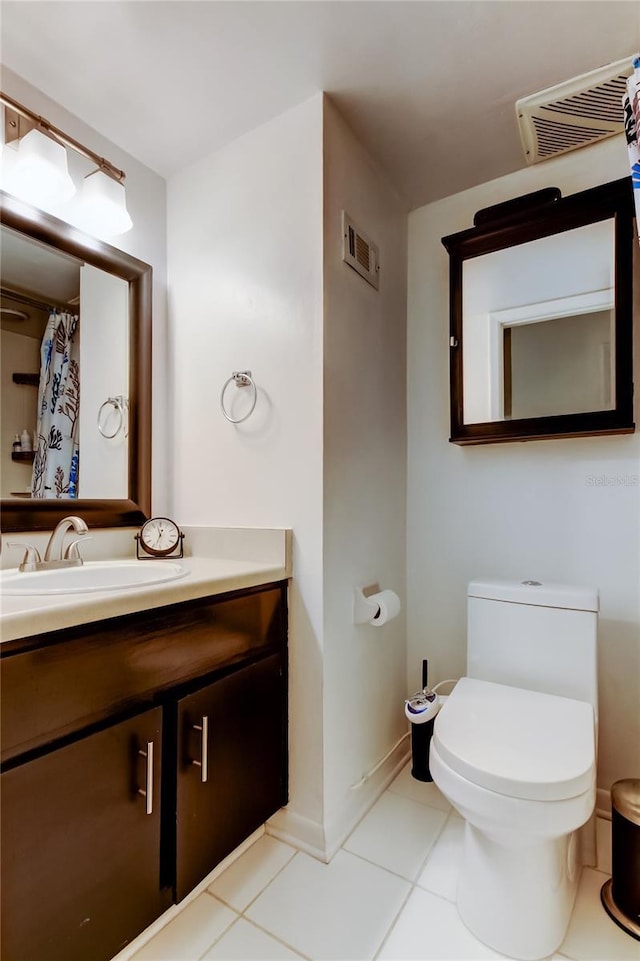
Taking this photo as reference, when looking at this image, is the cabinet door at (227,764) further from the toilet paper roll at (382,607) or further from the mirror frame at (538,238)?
the mirror frame at (538,238)

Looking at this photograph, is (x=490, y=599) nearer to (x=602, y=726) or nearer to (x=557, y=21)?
(x=602, y=726)

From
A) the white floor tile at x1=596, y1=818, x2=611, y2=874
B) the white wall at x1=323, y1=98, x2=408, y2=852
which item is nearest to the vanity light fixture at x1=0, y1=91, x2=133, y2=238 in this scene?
the white wall at x1=323, y1=98, x2=408, y2=852

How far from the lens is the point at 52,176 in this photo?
1331mm

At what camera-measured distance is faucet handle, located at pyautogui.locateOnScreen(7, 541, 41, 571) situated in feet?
4.17

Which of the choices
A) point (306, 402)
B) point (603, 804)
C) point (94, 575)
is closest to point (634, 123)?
point (306, 402)

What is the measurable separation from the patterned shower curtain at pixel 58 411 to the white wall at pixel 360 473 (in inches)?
31.3

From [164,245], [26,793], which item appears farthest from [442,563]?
[164,245]

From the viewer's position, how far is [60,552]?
1.37m

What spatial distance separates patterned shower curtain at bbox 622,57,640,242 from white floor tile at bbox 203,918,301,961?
195cm

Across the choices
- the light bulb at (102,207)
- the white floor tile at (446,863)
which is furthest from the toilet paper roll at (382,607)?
the light bulb at (102,207)

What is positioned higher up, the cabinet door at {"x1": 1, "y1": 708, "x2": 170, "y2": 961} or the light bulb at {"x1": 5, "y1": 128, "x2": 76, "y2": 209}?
the light bulb at {"x1": 5, "y1": 128, "x2": 76, "y2": 209}

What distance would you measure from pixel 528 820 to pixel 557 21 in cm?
191

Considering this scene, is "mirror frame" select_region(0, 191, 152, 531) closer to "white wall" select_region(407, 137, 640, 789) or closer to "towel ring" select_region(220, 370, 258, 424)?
"towel ring" select_region(220, 370, 258, 424)

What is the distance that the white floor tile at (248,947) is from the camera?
1.08 metres
